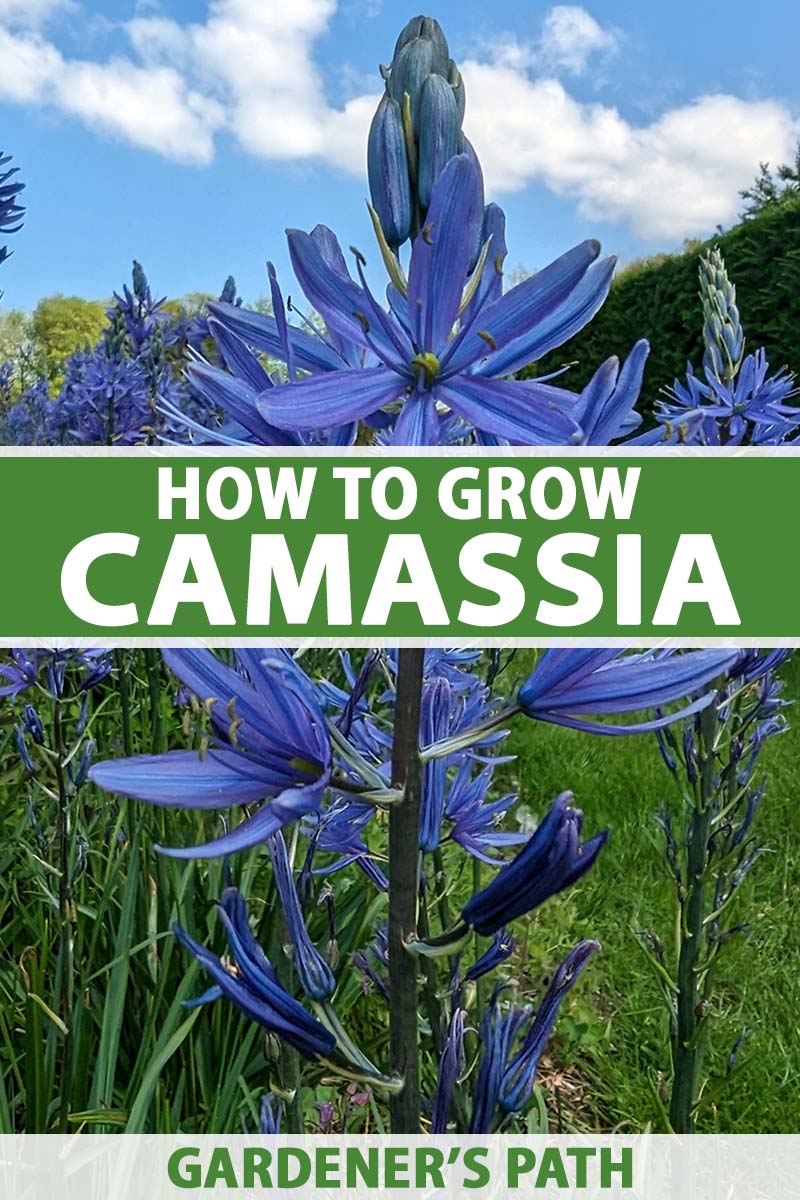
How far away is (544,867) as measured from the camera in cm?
77

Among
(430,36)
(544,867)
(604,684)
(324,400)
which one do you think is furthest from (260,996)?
(430,36)

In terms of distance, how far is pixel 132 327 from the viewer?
3.94m

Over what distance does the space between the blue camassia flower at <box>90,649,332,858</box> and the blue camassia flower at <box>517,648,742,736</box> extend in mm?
195

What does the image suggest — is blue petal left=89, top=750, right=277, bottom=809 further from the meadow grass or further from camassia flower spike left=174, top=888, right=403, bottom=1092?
the meadow grass

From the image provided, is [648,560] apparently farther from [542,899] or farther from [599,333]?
[599,333]

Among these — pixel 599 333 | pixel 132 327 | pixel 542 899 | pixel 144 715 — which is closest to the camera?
pixel 542 899

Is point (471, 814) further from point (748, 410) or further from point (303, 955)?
point (748, 410)

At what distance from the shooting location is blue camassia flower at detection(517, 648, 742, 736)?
2.72 ft

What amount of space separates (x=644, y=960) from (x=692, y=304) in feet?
23.0

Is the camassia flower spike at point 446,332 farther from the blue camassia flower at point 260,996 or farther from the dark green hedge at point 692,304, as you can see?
the dark green hedge at point 692,304

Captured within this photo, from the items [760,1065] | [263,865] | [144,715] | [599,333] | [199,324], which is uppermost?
[599,333]
